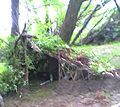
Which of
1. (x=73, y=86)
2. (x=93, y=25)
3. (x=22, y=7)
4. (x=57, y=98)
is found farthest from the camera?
(x=93, y=25)

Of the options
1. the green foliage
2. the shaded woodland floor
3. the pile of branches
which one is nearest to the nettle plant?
the pile of branches

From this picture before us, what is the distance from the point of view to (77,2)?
740 cm

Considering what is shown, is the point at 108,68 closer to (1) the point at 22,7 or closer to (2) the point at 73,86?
(2) the point at 73,86

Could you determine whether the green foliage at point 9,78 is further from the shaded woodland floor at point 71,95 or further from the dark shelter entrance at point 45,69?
the dark shelter entrance at point 45,69

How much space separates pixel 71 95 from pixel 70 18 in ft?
9.32

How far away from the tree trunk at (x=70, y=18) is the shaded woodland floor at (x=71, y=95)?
2.30 metres

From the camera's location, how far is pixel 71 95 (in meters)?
5.14

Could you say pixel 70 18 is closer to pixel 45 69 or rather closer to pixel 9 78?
pixel 45 69

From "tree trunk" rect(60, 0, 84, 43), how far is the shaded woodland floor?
2303 millimetres

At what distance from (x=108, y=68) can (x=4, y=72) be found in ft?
5.85

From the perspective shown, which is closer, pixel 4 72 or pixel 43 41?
pixel 4 72

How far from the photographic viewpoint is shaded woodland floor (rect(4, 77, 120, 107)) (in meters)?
4.80

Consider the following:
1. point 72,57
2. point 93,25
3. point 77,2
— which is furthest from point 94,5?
point 72,57

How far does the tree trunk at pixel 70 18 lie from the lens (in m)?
7.43
